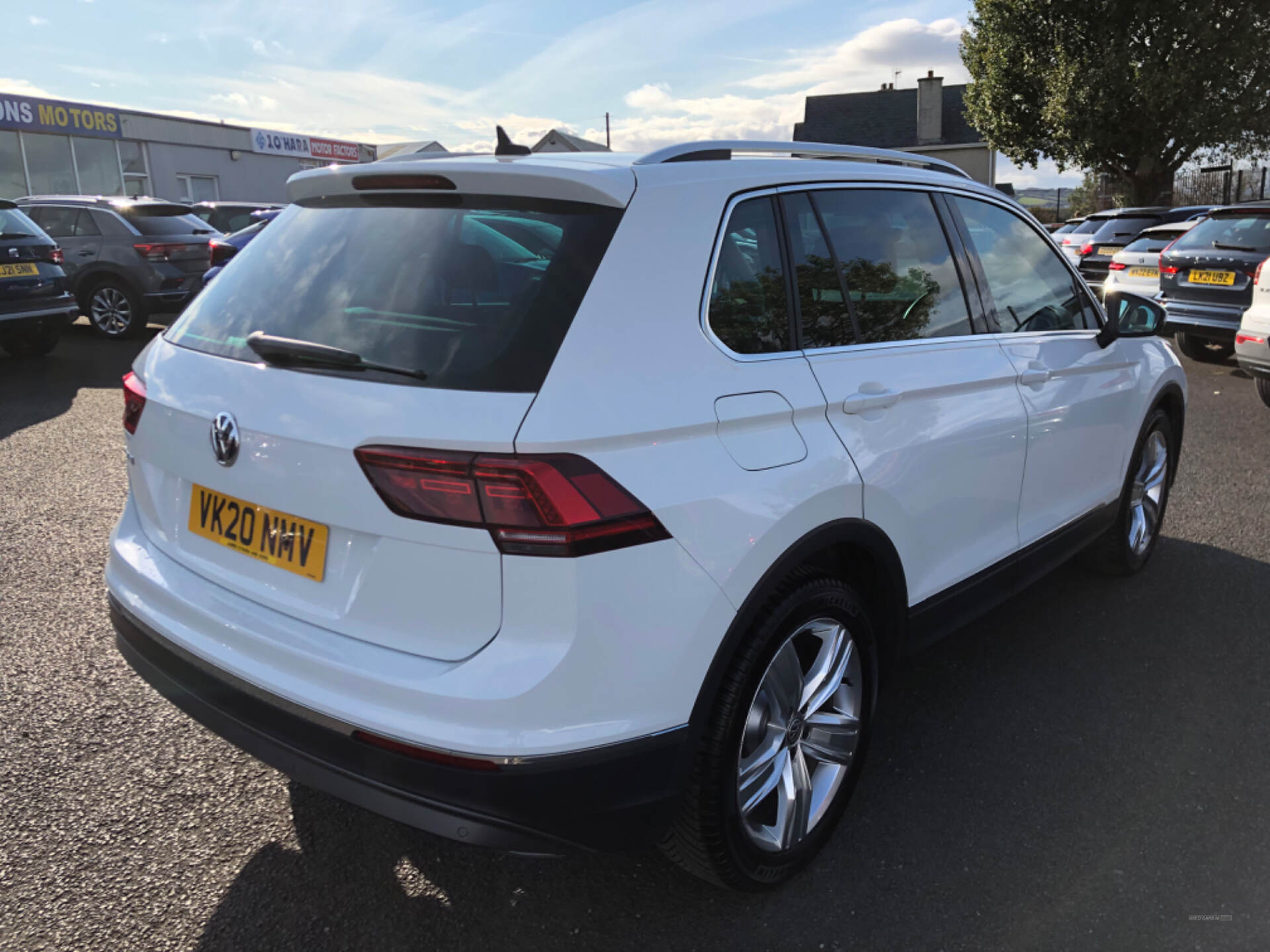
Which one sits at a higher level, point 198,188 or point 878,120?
point 878,120

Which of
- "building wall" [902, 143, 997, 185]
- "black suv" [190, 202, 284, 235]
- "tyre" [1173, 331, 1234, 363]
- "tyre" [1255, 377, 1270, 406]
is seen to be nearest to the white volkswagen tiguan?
"tyre" [1255, 377, 1270, 406]

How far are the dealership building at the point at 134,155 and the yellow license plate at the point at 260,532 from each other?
2088cm

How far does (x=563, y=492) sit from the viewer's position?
1834 millimetres

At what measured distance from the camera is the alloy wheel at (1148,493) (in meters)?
4.43

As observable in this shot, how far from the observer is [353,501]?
1951 millimetres

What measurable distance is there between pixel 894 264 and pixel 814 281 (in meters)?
0.43

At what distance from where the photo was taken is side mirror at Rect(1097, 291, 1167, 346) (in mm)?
3971

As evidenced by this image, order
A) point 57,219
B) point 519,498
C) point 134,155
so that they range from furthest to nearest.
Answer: point 134,155, point 57,219, point 519,498

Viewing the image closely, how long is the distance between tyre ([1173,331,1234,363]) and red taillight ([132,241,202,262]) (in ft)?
38.4

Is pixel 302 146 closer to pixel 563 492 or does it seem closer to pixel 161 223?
pixel 161 223

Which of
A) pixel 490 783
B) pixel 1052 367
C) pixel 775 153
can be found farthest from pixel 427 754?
pixel 1052 367

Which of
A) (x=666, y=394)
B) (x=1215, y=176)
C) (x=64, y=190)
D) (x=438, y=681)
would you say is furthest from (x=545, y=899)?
(x=1215, y=176)

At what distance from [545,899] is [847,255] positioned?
1.86 metres

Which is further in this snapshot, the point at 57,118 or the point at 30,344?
the point at 57,118
